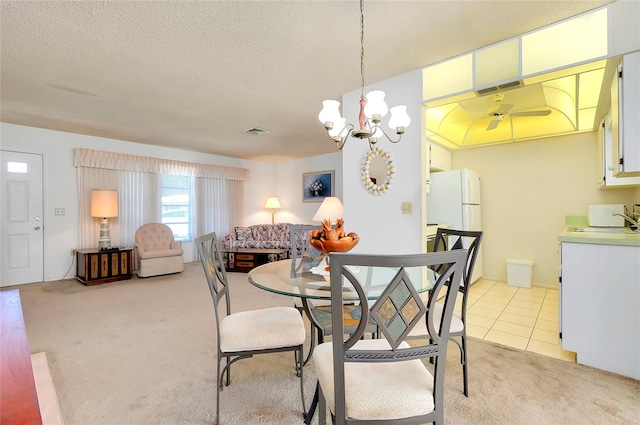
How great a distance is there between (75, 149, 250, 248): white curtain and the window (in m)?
0.11

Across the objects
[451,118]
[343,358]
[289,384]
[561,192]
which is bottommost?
[289,384]

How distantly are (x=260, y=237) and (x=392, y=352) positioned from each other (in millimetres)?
5492

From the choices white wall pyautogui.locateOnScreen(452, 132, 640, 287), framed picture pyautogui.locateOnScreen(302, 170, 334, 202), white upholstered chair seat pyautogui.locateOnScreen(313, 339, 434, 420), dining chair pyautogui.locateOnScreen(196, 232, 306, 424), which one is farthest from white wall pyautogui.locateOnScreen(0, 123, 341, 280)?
white wall pyautogui.locateOnScreen(452, 132, 640, 287)

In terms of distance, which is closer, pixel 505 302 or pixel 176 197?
pixel 505 302

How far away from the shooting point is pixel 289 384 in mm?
1858

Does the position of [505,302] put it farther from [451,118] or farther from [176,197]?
[176,197]

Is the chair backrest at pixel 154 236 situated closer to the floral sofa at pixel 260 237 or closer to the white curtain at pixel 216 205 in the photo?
the white curtain at pixel 216 205

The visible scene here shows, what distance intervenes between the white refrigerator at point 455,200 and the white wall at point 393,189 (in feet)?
4.90

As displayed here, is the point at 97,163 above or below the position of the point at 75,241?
above

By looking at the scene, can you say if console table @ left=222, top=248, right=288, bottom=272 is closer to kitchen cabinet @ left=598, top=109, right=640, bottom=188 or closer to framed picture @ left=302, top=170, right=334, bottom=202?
framed picture @ left=302, top=170, right=334, bottom=202

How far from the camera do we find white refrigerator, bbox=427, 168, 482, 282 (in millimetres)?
3973

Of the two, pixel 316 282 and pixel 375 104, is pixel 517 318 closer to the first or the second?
pixel 316 282

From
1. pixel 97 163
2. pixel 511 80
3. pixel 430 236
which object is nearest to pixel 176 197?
pixel 97 163

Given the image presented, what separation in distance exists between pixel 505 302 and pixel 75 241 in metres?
6.40
